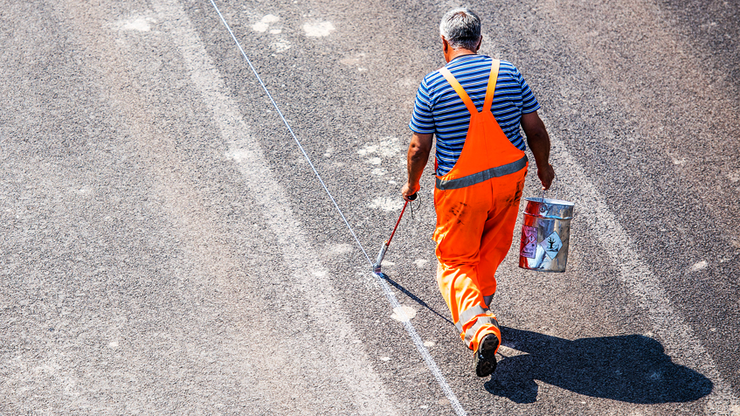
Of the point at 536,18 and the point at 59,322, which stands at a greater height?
the point at 536,18

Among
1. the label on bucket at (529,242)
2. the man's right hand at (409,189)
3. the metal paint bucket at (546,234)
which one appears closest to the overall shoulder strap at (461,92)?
the man's right hand at (409,189)

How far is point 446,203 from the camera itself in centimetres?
400

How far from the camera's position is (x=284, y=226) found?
5125 millimetres

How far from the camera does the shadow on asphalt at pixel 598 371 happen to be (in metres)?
4.06

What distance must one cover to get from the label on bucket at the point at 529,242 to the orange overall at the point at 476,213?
103 millimetres

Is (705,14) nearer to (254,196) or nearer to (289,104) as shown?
(289,104)

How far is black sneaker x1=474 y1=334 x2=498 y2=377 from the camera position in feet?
12.6

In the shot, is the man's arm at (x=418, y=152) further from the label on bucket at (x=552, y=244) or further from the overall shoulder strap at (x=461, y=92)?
the label on bucket at (x=552, y=244)

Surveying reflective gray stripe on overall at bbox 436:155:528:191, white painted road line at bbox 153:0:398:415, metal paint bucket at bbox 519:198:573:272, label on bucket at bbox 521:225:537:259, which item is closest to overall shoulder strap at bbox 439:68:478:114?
reflective gray stripe on overall at bbox 436:155:528:191

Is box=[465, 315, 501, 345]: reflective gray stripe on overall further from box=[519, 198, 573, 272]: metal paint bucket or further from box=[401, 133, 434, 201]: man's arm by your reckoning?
box=[401, 133, 434, 201]: man's arm

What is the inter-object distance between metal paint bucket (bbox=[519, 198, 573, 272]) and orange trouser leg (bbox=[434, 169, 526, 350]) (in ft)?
0.46

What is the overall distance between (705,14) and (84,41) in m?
6.11

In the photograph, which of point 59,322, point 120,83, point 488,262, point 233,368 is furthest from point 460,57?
point 120,83

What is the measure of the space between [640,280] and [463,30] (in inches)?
85.5
